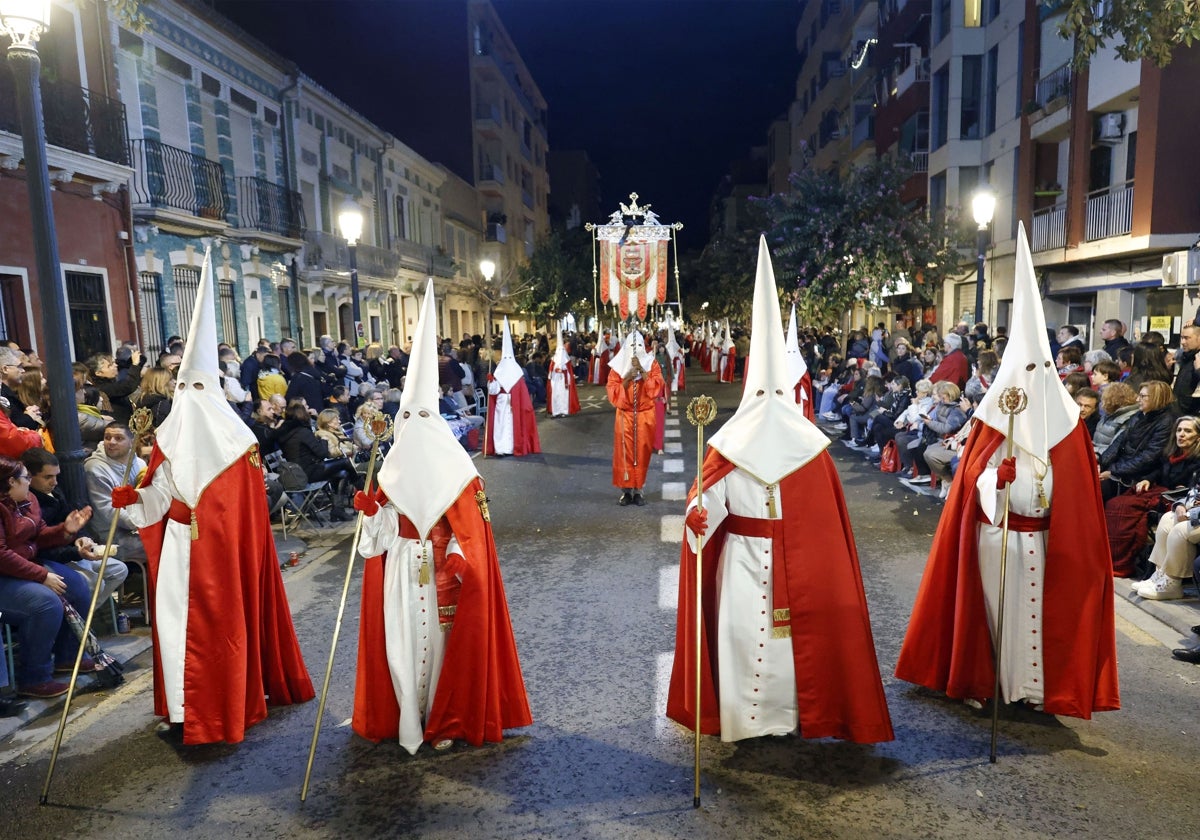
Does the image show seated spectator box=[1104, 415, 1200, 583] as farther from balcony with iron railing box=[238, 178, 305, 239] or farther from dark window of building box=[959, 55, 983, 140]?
dark window of building box=[959, 55, 983, 140]

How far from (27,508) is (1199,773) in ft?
22.1

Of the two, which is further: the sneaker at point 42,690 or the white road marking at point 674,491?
the white road marking at point 674,491

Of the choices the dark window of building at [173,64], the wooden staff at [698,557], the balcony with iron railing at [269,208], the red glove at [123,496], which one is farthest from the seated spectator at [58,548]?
the balcony with iron railing at [269,208]

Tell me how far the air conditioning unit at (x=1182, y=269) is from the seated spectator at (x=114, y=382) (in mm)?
13956

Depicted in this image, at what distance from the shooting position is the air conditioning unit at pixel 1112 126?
16500mm

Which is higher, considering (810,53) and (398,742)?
(810,53)

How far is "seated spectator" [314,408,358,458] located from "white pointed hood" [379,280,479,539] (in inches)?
217

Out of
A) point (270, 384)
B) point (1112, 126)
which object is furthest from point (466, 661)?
point (1112, 126)

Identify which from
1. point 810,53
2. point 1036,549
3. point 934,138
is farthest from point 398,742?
point 810,53

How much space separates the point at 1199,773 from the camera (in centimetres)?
400

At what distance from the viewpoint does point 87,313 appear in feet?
45.3

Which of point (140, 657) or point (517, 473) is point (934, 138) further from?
point (140, 657)

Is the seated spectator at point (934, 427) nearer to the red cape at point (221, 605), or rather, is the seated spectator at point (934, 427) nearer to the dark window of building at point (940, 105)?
the red cape at point (221, 605)

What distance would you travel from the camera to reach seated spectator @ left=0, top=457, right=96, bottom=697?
491 centimetres
